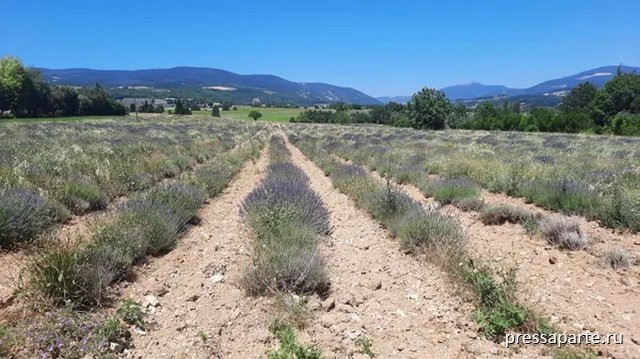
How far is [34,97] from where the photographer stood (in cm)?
6919

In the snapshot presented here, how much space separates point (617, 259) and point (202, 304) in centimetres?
563

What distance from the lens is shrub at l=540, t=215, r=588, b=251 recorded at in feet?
20.3

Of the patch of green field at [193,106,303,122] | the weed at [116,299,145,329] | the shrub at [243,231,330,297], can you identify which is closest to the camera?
the weed at [116,299,145,329]

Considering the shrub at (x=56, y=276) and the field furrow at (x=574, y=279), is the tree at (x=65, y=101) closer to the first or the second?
the shrub at (x=56, y=276)

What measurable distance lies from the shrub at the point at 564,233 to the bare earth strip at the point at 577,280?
0.14 meters

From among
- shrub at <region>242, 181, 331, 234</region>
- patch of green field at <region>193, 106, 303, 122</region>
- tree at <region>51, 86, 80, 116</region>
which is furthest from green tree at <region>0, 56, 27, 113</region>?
shrub at <region>242, 181, 331, 234</region>

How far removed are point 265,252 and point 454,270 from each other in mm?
2491

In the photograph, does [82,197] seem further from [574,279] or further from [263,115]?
[263,115]

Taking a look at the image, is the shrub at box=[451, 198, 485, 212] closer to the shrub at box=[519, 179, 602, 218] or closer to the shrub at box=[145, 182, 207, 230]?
the shrub at box=[519, 179, 602, 218]

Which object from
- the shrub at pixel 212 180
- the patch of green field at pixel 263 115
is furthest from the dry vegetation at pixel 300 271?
the patch of green field at pixel 263 115

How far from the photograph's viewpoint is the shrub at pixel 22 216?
5578 mm

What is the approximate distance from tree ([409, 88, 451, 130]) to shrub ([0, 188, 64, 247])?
61171 millimetres

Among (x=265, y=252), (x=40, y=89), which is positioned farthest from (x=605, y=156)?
(x=40, y=89)

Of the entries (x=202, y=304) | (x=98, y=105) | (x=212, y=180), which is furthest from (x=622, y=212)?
(x=98, y=105)
